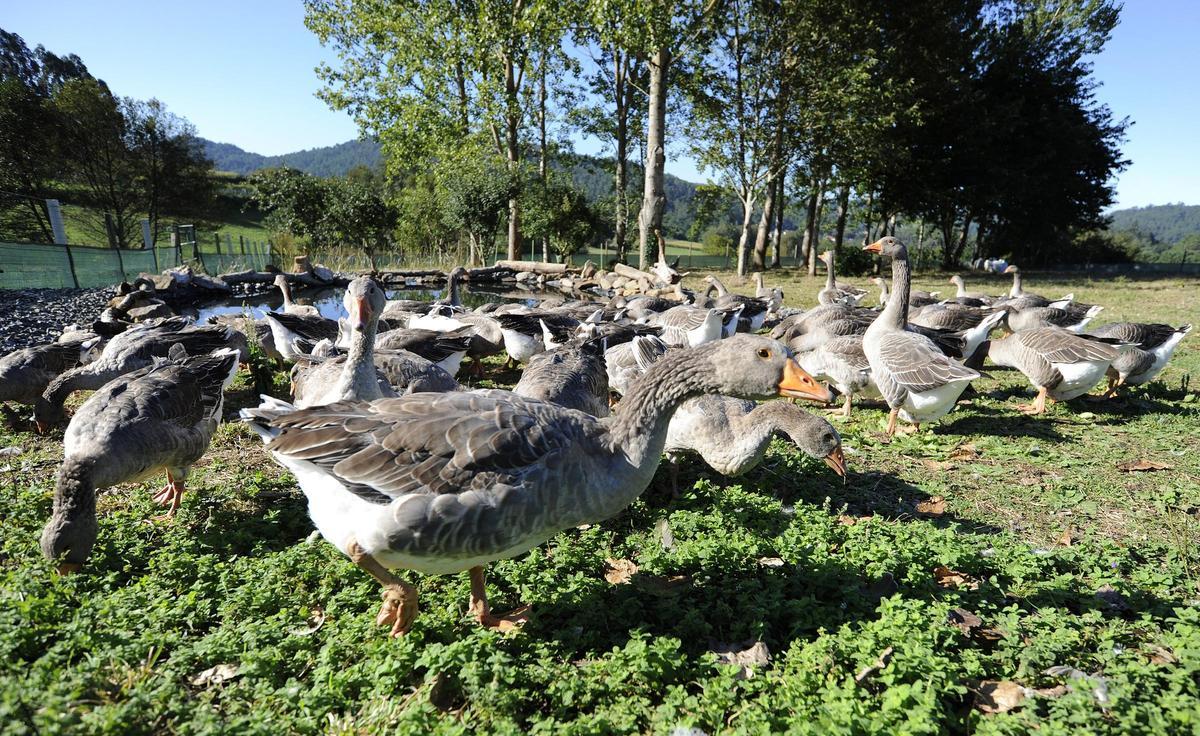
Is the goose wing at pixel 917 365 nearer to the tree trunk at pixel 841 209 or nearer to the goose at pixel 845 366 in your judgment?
the goose at pixel 845 366

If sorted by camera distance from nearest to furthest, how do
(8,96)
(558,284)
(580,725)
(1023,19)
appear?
(580,725) < (558,284) < (8,96) < (1023,19)

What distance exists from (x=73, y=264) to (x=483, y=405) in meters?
22.7

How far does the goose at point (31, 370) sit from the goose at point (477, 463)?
6.50 meters

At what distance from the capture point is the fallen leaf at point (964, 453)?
6.97 m

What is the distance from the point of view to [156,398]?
5.42 m

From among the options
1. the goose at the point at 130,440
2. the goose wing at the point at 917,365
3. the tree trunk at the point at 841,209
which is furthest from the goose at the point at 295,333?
the tree trunk at the point at 841,209

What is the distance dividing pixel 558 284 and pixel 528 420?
24.0m

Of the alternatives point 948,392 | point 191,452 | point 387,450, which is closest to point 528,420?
point 387,450

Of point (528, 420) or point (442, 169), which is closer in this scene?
point (528, 420)

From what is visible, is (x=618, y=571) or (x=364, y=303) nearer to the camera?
(x=618, y=571)

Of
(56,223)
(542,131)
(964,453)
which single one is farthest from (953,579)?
(542,131)

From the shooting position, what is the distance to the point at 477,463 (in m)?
3.45

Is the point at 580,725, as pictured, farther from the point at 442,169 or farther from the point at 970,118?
the point at 970,118

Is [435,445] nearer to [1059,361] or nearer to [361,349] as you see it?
[361,349]
